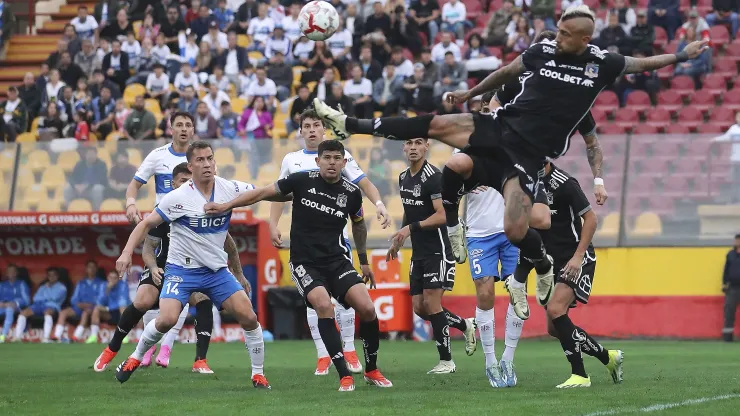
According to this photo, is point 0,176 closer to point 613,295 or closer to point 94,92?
point 94,92

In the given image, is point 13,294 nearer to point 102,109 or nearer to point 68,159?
point 68,159

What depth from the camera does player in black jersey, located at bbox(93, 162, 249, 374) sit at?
41.2 feet

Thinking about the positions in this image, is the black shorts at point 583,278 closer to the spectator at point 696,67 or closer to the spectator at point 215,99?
the spectator at point 696,67

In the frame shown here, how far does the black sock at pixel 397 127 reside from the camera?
31.1ft

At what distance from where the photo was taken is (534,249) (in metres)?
9.98

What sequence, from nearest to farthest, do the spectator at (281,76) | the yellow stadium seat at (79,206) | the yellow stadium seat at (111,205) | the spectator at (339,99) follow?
the yellow stadium seat at (111,205), the yellow stadium seat at (79,206), the spectator at (339,99), the spectator at (281,76)

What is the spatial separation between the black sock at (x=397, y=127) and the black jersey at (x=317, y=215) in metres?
1.44

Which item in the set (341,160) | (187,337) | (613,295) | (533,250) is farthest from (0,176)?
(533,250)

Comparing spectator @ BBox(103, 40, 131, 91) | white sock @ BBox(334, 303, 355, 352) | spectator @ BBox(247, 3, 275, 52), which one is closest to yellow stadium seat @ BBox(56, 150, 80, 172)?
spectator @ BBox(103, 40, 131, 91)

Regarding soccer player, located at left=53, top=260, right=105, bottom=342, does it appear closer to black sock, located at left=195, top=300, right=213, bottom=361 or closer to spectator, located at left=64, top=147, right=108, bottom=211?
spectator, located at left=64, top=147, right=108, bottom=211

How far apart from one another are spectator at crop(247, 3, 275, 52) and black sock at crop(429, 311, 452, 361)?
48.5 feet

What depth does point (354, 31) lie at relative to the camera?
2645 centimetres

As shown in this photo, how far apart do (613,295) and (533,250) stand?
30.2 ft

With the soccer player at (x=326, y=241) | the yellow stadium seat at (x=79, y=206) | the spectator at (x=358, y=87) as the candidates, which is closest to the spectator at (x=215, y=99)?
the spectator at (x=358, y=87)
